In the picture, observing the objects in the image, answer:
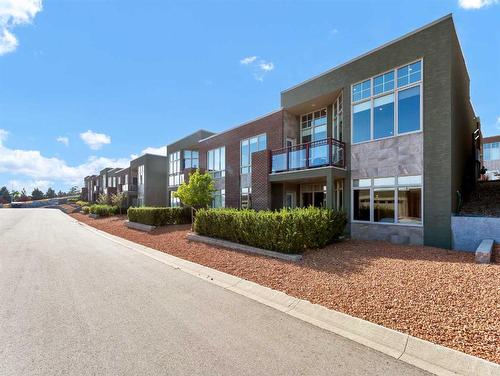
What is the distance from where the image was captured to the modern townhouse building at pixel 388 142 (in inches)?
392

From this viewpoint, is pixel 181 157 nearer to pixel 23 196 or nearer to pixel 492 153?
pixel 492 153

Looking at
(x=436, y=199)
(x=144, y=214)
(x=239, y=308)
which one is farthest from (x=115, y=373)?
(x=144, y=214)

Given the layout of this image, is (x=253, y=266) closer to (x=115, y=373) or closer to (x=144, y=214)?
(x=115, y=373)

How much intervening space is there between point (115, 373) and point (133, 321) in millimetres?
1443

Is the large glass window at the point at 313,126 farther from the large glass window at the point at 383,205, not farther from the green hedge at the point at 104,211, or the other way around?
the green hedge at the point at 104,211

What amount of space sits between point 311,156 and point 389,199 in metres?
3.89

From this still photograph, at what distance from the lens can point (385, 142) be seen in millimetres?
11406

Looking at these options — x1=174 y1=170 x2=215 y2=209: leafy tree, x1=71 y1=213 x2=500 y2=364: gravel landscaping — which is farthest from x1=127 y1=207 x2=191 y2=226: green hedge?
x1=71 y1=213 x2=500 y2=364: gravel landscaping

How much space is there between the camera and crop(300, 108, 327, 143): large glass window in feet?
51.4

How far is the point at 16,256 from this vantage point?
998 centimetres

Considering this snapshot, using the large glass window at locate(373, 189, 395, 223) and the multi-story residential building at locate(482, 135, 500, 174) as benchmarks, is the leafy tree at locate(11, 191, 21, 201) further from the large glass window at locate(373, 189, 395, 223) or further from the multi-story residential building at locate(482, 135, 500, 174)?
the multi-story residential building at locate(482, 135, 500, 174)

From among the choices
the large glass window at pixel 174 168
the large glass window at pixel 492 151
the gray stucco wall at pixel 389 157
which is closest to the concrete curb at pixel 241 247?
the gray stucco wall at pixel 389 157

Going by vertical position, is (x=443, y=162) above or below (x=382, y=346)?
above

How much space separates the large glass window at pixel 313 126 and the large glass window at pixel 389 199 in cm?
445
